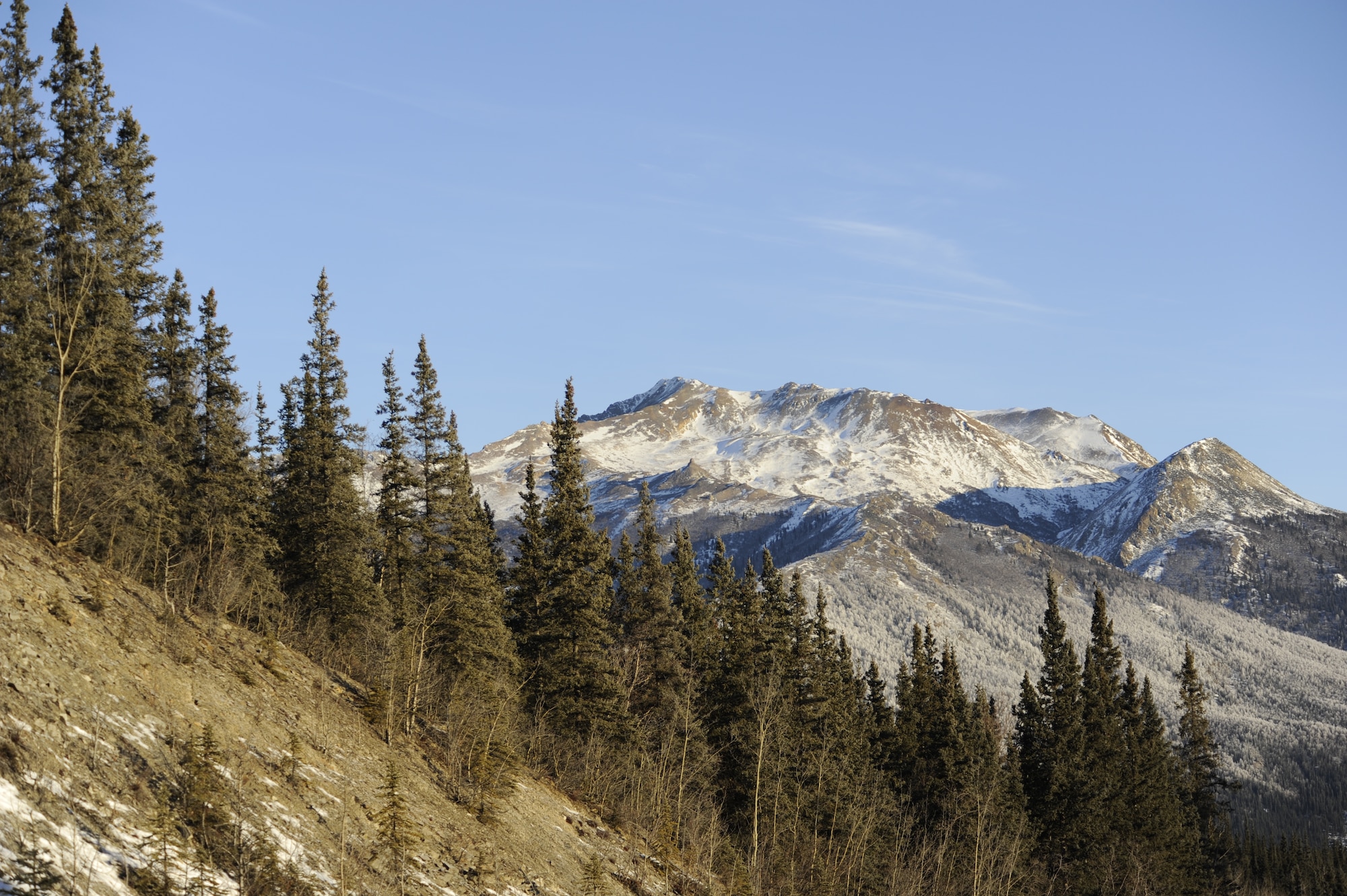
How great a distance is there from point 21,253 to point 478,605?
19245 mm

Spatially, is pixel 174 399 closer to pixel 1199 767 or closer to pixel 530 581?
pixel 530 581

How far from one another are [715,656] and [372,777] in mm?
33375

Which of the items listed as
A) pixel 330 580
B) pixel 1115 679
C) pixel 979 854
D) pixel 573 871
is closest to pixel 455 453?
pixel 330 580

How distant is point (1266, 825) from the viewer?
188 meters

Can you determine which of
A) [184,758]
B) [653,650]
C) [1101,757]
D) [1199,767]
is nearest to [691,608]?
[653,650]

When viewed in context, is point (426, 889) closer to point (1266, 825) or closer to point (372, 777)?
point (372, 777)

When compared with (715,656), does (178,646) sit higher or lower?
higher

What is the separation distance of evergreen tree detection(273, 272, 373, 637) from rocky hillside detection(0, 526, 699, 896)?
8.88m

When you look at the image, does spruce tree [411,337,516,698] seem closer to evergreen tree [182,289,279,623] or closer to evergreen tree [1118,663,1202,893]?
evergreen tree [182,289,279,623]

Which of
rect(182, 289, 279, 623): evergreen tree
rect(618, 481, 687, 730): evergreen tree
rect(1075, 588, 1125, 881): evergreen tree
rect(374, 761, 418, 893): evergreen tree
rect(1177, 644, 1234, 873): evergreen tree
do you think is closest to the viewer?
rect(374, 761, 418, 893): evergreen tree

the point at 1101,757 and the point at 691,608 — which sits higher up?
the point at 691,608

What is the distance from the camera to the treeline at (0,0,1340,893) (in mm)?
30531

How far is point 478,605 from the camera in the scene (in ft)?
130

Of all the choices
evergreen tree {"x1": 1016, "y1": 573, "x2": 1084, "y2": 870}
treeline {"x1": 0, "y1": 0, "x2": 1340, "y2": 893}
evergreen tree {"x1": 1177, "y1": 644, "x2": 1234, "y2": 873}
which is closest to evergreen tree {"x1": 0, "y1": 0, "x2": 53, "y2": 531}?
treeline {"x1": 0, "y1": 0, "x2": 1340, "y2": 893}
